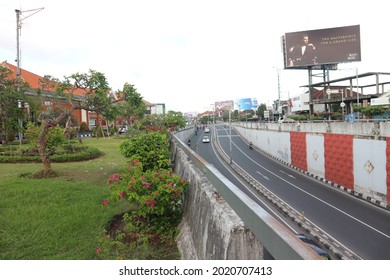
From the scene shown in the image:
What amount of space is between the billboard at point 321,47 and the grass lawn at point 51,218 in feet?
131

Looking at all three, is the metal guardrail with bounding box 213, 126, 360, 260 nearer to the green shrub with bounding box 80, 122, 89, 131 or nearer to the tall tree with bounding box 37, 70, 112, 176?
the tall tree with bounding box 37, 70, 112, 176

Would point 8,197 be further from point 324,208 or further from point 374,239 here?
point 324,208

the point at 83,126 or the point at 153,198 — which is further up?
the point at 83,126

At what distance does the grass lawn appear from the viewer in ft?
18.8

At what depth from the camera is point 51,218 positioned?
7152mm

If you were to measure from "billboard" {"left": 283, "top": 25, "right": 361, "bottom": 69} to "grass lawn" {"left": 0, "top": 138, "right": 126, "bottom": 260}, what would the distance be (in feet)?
131

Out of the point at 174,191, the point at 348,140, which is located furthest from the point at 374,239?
the point at 174,191

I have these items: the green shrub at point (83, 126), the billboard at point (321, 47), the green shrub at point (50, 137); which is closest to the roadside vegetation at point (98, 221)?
the green shrub at point (50, 137)

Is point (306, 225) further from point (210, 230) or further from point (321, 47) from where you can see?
point (321, 47)

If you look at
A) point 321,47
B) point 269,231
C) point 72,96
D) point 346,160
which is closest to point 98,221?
point 269,231

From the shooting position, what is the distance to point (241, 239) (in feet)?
11.0

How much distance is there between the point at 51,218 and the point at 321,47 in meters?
44.9

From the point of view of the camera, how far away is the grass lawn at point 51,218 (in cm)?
573

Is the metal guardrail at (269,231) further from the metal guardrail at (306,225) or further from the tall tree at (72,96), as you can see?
the tall tree at (72,96)
